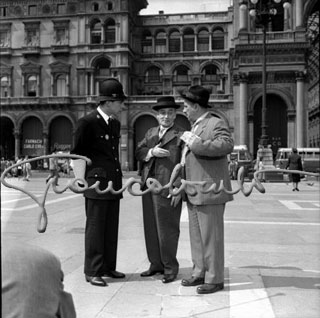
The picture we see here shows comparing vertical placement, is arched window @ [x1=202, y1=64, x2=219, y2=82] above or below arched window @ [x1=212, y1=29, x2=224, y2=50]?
below

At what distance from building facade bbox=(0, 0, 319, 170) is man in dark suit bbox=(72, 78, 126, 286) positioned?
37.2 m

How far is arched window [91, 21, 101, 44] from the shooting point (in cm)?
4569

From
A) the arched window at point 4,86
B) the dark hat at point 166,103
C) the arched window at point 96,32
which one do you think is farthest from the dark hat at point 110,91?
the arched window at point 4,86

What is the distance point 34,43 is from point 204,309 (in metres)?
47.9

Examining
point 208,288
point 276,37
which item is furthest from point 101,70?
point 208,288

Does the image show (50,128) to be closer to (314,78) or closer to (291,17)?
(291,17)

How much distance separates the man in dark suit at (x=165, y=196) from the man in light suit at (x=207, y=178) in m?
0.30

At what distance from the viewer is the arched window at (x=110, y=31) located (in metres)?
45.4

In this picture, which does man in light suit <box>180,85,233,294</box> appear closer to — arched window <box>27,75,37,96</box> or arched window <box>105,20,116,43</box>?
arched window <box>105,20,116,43</box>

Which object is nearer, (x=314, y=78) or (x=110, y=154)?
(x=110, y=154)

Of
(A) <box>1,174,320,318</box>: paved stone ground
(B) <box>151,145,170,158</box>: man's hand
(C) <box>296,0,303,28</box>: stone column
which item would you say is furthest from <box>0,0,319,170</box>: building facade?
(B) <box>151,145,170,158</box>: man's hand

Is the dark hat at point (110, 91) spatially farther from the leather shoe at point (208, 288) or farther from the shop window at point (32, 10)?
the shop window at point (32, 10)

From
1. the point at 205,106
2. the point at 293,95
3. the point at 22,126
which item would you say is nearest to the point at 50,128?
the point at 22,126

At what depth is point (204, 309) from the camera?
12.0 feet
